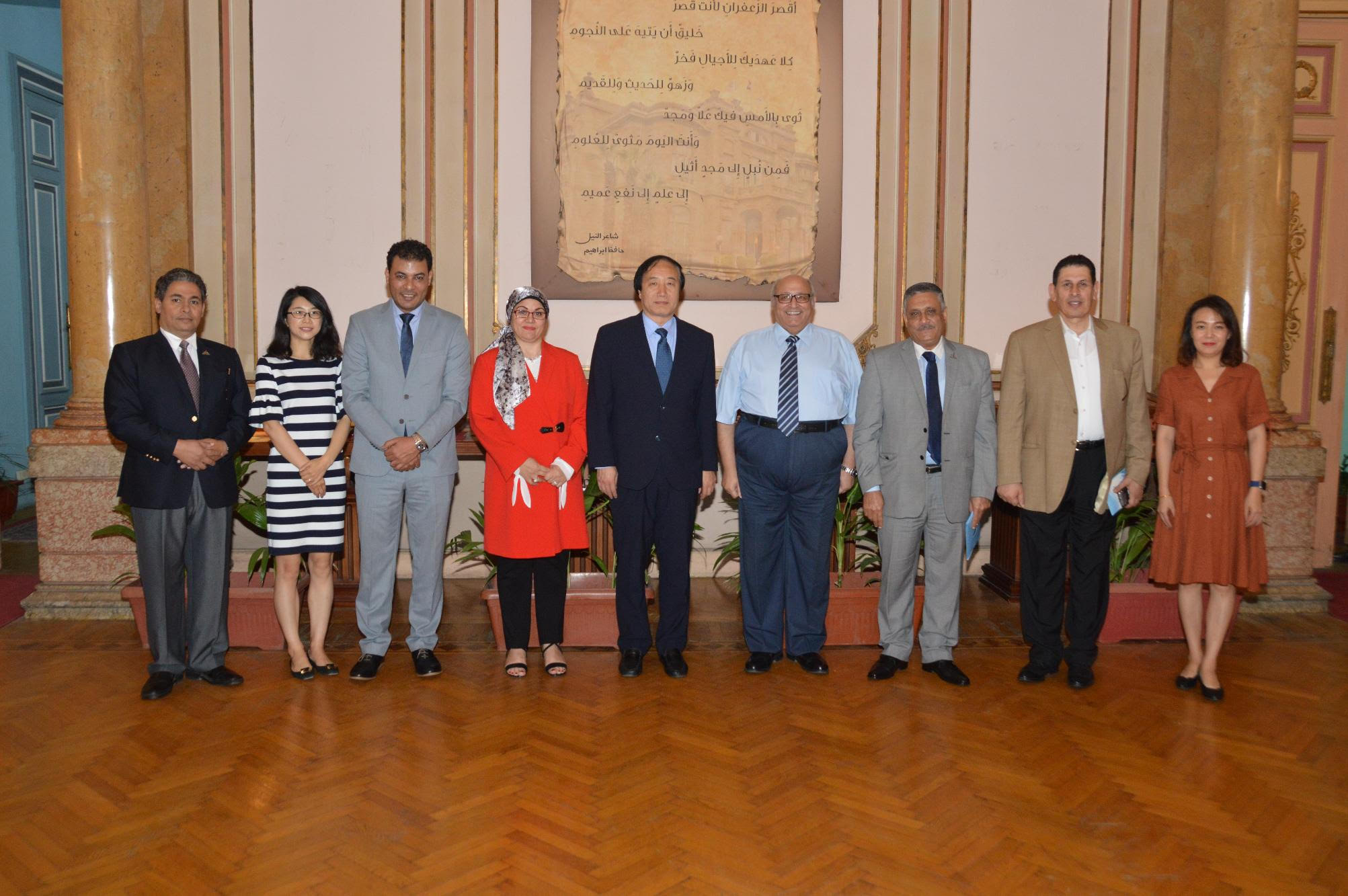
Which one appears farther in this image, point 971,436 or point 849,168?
point 849,168

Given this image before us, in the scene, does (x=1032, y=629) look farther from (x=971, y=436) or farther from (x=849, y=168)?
(x=849, y=168)

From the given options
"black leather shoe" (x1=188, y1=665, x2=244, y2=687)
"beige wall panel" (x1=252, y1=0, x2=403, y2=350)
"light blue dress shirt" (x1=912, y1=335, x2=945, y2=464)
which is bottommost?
"black leather shoe" (x1=188, y1=665, x2=244, y2=687)

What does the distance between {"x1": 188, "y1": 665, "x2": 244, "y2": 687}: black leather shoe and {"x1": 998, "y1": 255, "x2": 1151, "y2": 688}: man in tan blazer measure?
317 cm

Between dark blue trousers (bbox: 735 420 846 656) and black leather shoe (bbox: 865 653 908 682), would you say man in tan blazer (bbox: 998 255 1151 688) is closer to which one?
black leather shoe (bbox: 865 653 908 682)

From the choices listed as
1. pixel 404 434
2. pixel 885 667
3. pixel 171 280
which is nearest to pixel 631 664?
pixel 885 667

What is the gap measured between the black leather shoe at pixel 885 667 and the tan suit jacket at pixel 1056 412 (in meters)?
0.84

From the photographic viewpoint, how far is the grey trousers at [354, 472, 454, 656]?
4145 mm

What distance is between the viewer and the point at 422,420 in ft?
13.6

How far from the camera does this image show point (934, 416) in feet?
13.5

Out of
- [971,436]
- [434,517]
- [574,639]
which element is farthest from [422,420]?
[971,436]

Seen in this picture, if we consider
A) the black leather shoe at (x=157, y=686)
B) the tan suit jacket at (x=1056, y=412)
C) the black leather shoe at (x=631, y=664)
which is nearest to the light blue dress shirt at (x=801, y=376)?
the tan suit jacket at (x=1056, y=412)

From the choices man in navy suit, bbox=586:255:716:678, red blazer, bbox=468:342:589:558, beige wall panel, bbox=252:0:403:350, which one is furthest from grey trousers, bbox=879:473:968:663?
beige wall panel, bbox=252:0:403:350

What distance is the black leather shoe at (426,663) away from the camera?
4.18 metres

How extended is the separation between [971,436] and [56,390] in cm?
751
